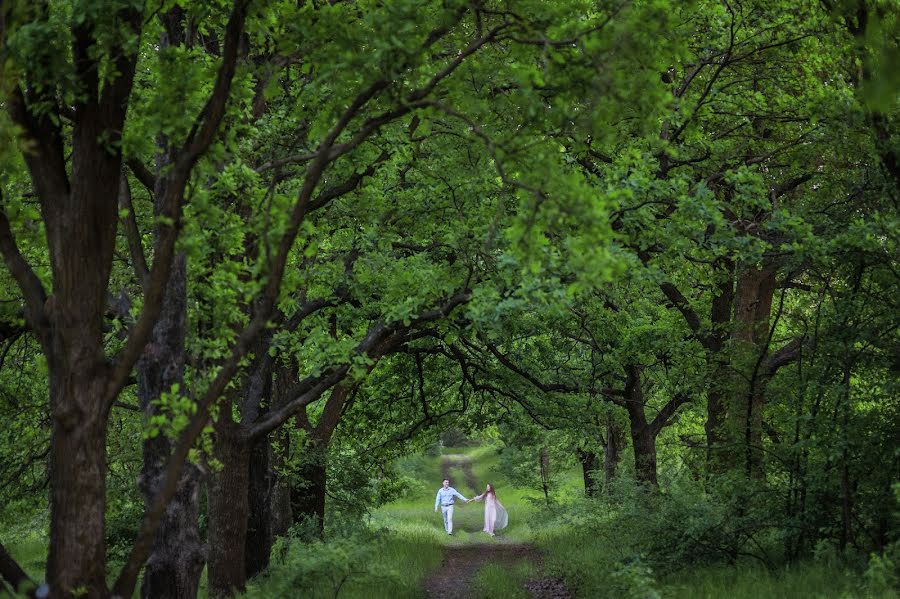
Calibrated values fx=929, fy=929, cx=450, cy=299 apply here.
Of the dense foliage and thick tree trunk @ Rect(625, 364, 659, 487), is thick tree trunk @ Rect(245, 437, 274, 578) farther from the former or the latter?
thick tree trunk @ Rect(625, 364, 659, 487)

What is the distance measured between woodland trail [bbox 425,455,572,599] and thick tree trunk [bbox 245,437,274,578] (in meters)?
2.94

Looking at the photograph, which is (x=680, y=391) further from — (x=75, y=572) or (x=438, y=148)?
(x=75, y=572)

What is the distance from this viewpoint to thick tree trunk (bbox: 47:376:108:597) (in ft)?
18.7

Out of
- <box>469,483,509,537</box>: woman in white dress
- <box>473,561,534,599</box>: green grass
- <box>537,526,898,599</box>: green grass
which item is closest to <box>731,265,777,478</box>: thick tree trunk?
<box>537,526,898,599</box>: green grass

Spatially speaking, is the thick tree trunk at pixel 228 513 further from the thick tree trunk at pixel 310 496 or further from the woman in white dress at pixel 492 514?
the woman in white dress at pixel 492 514

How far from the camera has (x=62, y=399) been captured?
19.0 ft

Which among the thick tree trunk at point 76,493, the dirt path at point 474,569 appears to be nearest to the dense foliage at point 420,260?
the thick tree trunk at point 76,493

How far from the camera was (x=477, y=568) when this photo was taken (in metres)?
19.9

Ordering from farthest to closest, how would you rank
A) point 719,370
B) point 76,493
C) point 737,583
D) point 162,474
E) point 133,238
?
point 719,370 → point 737,583 → point 162,474 → point 133,238 → point 76,493

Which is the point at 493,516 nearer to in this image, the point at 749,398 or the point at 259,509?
the point at 259,509

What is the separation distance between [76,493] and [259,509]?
33.3 ft

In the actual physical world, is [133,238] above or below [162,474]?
above

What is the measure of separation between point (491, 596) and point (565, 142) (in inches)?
325

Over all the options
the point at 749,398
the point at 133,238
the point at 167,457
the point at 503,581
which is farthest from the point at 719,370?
the point at 133,238
